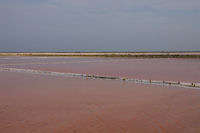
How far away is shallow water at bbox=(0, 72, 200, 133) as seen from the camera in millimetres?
4035

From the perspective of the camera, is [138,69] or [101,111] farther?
[138,69]

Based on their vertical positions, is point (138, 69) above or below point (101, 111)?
below

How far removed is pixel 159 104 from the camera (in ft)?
18.0

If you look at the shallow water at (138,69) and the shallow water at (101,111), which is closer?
the shallow water at (101,111)

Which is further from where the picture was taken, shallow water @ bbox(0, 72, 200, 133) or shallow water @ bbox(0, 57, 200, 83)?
shallow water @ bbox(0, 57, 200, 83)

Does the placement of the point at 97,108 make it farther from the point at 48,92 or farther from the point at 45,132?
the point at 48,92

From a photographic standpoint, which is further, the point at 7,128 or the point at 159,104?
the point at 159,104

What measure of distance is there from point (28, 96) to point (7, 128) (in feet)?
8.38

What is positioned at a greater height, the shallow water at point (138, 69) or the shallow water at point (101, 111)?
the shallow water at point (101, 111)

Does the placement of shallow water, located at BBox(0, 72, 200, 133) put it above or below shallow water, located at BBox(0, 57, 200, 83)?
above

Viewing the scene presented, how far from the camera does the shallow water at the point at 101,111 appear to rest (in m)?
4.04

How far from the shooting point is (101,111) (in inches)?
197

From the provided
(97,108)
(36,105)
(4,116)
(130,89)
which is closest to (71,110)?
(97,108)

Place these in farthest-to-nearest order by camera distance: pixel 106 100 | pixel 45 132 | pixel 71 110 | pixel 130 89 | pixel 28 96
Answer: pixel 130 89 → pixel 28 96 → pixel 106 100 → pixel 71 110 → pixel 45 132
